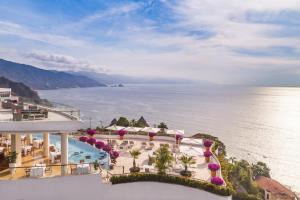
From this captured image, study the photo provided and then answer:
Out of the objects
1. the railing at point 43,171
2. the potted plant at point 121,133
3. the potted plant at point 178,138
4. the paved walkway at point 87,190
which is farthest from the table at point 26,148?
the potted plant at point 178,138

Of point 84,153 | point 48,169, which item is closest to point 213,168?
point 84,153

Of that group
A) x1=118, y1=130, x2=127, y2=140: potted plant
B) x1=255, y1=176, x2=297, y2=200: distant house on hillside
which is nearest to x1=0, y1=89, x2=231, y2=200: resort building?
x1=118, y1=130, x2=127, y2=140: potted plant

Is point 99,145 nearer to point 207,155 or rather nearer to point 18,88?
point 207,155

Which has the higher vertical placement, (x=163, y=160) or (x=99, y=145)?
(x=99, y=145)

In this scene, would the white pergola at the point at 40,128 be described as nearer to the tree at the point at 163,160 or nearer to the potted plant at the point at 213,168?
the tree at the point at 163,160

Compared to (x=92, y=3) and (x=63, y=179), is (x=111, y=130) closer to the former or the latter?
(x=63, y=179)

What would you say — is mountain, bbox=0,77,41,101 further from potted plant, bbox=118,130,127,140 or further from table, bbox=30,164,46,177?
table, bbox=30,164,46,177
